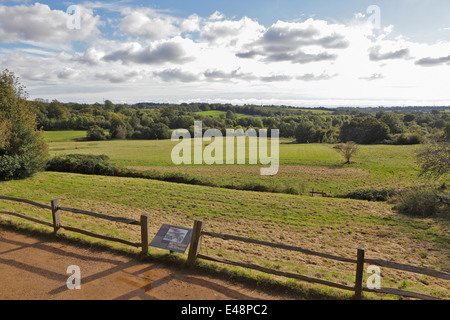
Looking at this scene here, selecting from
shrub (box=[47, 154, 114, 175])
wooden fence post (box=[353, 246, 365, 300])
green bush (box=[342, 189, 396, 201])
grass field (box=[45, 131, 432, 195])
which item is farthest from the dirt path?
shrub (box=[47, 154, 114, 175])

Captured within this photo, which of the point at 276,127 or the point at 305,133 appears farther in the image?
the point at 276,127

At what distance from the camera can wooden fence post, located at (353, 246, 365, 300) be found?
6.03m

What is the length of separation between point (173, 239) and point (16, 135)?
948 inches

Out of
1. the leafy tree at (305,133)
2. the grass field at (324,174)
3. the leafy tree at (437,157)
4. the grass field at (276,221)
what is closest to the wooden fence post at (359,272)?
the grass field at (276,221)

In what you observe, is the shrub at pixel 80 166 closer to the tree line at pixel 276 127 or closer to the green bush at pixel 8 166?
the green bush at pixel 8 166

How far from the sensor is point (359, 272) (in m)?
6.08

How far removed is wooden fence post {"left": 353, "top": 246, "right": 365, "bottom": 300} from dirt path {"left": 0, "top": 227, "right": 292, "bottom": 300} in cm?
185

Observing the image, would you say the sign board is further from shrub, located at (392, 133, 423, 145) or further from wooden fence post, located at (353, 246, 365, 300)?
shrub, located at (392, 133, 423, 145)

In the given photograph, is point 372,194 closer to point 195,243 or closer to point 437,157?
point 437,157

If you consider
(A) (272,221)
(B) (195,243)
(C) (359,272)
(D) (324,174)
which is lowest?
(D) (324,174)

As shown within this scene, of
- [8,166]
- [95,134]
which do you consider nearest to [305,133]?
[95,134]

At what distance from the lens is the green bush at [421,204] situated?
692 inches
